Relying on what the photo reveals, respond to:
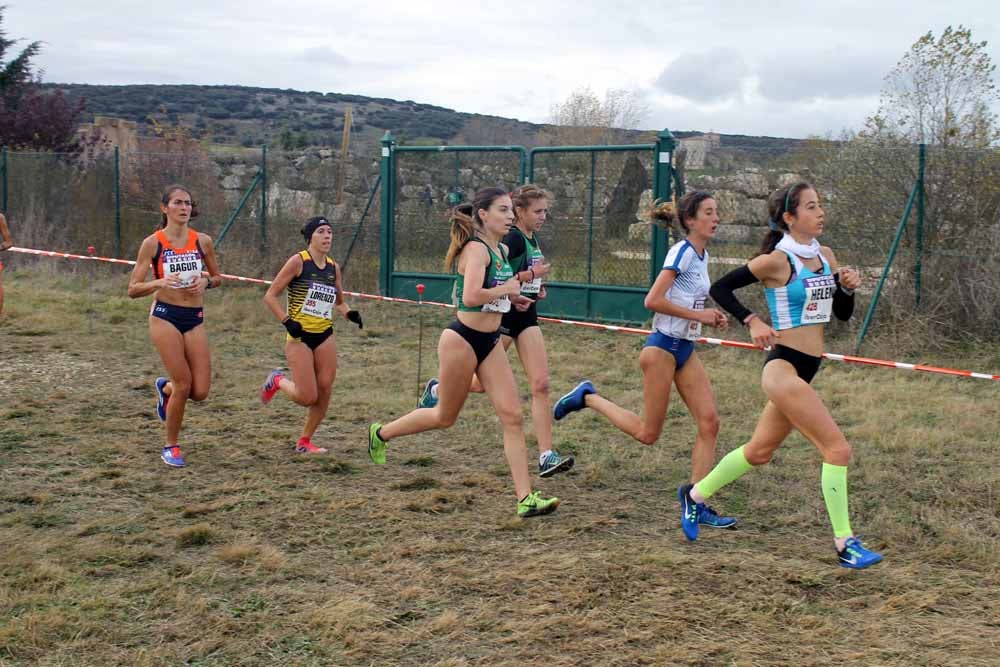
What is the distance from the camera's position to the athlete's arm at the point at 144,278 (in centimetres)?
718

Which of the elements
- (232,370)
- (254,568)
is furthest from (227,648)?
(232,370)

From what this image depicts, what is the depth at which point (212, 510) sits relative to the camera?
6.34 m

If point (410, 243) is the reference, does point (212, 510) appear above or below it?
below

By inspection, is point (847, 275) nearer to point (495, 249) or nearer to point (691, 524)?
point (691, 524)

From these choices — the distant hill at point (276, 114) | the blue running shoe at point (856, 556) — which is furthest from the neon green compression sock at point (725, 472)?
the distant hill at point (276, 114)

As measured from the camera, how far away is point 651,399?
630cm

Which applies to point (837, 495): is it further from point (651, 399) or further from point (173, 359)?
point (173, 359)

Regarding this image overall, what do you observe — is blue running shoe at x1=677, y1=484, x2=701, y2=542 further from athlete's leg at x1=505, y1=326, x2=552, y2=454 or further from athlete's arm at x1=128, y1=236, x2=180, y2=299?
athlete's arm at x1=128, y1=236, x2=180, y2=299

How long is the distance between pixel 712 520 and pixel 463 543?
1484 millimetres

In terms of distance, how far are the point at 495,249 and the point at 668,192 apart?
8145mm

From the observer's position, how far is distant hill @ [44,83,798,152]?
50406mm

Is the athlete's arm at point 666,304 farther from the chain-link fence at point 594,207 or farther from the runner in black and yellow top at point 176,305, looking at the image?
the chain-link fence at point 594,207

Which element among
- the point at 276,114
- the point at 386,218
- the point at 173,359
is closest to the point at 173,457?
the point at 173,359

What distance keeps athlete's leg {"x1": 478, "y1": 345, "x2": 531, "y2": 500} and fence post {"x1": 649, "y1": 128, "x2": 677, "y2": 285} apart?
26.3 feet
